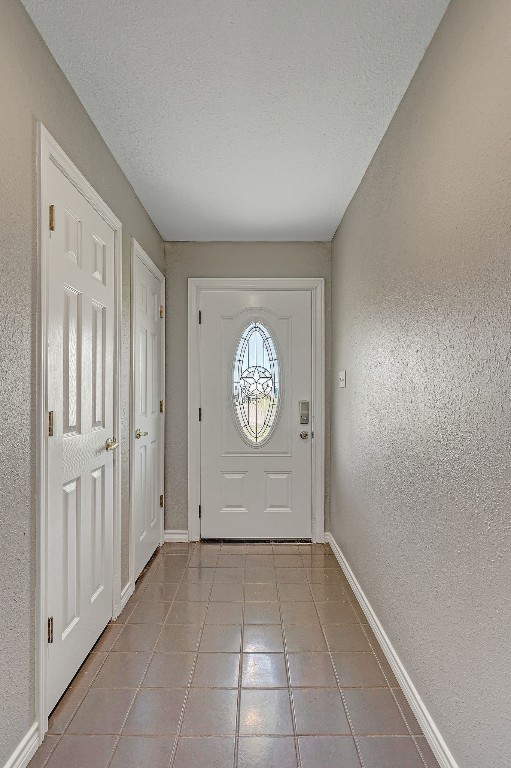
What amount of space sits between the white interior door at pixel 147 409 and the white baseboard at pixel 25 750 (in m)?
1.47

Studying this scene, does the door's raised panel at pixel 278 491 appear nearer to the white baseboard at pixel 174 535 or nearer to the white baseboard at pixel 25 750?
the white baseboard at pixel 174 535

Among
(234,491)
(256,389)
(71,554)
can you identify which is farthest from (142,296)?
(71,554)

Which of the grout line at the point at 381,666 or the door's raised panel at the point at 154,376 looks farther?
the door's raised panel at the point at 154,376

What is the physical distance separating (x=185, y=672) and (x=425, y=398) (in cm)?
151

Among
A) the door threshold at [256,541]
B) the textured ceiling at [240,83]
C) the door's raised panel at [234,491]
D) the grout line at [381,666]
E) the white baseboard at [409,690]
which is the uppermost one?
the textured ceiling at [240,83]

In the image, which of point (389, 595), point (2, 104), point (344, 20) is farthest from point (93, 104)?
point (389, 595)

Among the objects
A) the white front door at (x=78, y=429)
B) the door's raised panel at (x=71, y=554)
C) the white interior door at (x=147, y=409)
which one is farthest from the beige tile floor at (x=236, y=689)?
the white interior door at (x=147, y=409)

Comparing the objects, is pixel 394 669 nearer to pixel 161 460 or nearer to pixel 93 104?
pixel 161 460

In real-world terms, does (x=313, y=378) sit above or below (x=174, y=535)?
above

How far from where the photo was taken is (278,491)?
429 cm

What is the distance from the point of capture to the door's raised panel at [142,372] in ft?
11.2

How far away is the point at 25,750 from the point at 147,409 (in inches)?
86.8

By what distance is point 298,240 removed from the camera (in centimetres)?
425

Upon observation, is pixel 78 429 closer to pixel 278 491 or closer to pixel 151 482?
pixel 151 482
